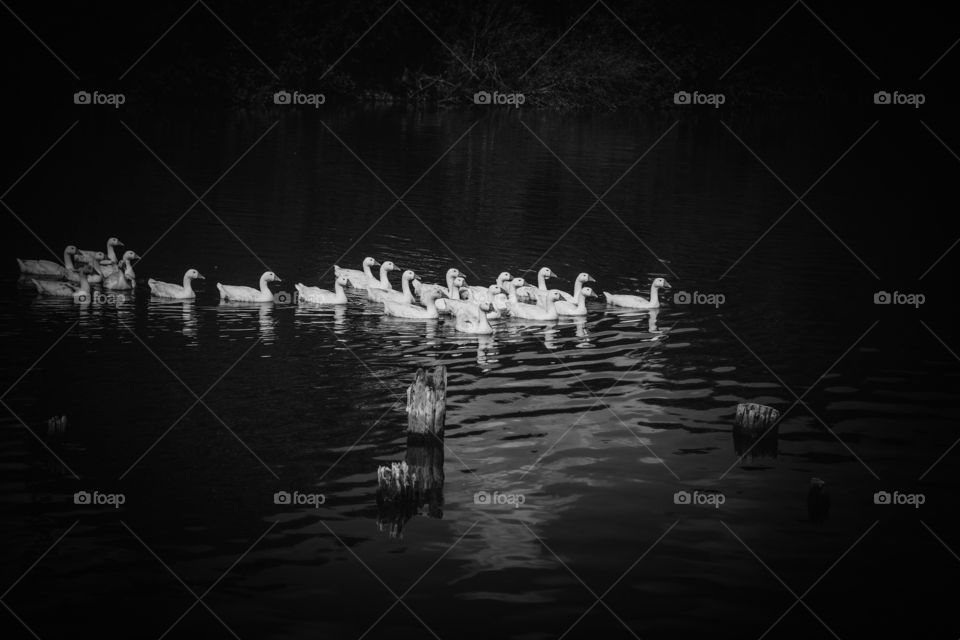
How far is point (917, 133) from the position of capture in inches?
2616

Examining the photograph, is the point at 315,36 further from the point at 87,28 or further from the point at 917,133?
the point at 917,133

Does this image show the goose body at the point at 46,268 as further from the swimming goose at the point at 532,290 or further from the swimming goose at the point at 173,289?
the swimming goose at the point at 532,290

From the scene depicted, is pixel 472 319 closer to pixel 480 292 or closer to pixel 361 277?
pixel 480 292

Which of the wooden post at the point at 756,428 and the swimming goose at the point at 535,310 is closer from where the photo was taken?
the wooden post at the point at 756,428

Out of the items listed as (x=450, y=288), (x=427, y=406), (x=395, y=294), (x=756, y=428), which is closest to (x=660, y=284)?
(x=450, y=288)

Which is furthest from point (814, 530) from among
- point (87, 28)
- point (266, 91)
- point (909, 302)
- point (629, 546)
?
point (266, 91)

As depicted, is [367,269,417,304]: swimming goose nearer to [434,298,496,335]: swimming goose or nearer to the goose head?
[434,298,496,335]: swimming goose

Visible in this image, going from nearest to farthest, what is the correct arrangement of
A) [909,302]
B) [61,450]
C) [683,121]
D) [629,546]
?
[629,546]
[61,450]
[909,302]
[683,121]

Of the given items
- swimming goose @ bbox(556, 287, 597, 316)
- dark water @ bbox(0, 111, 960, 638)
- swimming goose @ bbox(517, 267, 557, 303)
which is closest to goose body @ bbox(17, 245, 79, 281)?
dark water @ bbox(0, 111, 960, 638)

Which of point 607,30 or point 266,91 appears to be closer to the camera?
point 266,91

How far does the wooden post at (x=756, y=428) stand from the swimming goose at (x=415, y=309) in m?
7.47

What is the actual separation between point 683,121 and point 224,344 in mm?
62216

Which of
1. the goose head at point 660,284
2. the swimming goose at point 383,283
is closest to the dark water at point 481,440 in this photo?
the goose head at point 660,284

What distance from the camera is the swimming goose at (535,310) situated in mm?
20828
